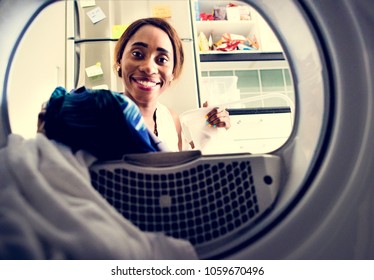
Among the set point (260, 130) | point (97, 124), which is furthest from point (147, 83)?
point (260, 130)

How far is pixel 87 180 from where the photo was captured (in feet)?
1.16

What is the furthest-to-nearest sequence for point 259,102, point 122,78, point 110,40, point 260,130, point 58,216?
point 259,102, point 260,130, point 110,40, point 122,78, point 58,216

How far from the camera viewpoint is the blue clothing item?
0.37m

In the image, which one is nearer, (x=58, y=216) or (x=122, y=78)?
(x=58, y=216)

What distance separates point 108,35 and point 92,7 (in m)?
0.16

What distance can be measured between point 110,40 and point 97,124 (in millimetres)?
1032

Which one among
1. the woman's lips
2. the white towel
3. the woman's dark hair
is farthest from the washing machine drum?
the woman's dark hair

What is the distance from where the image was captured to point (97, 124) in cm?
38

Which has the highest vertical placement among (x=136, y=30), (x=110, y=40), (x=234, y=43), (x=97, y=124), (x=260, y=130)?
(x=234, y=43)

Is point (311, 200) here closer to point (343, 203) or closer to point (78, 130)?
point (343, 203)

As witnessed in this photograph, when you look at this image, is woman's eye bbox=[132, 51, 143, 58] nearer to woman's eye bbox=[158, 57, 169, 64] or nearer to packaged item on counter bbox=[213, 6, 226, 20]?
woman's eye bbox=[158, 57, 169, 64]

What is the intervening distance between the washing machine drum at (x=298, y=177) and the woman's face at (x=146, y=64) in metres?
0.35

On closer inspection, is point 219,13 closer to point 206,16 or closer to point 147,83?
point 206,16

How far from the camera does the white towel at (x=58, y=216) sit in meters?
0.31
